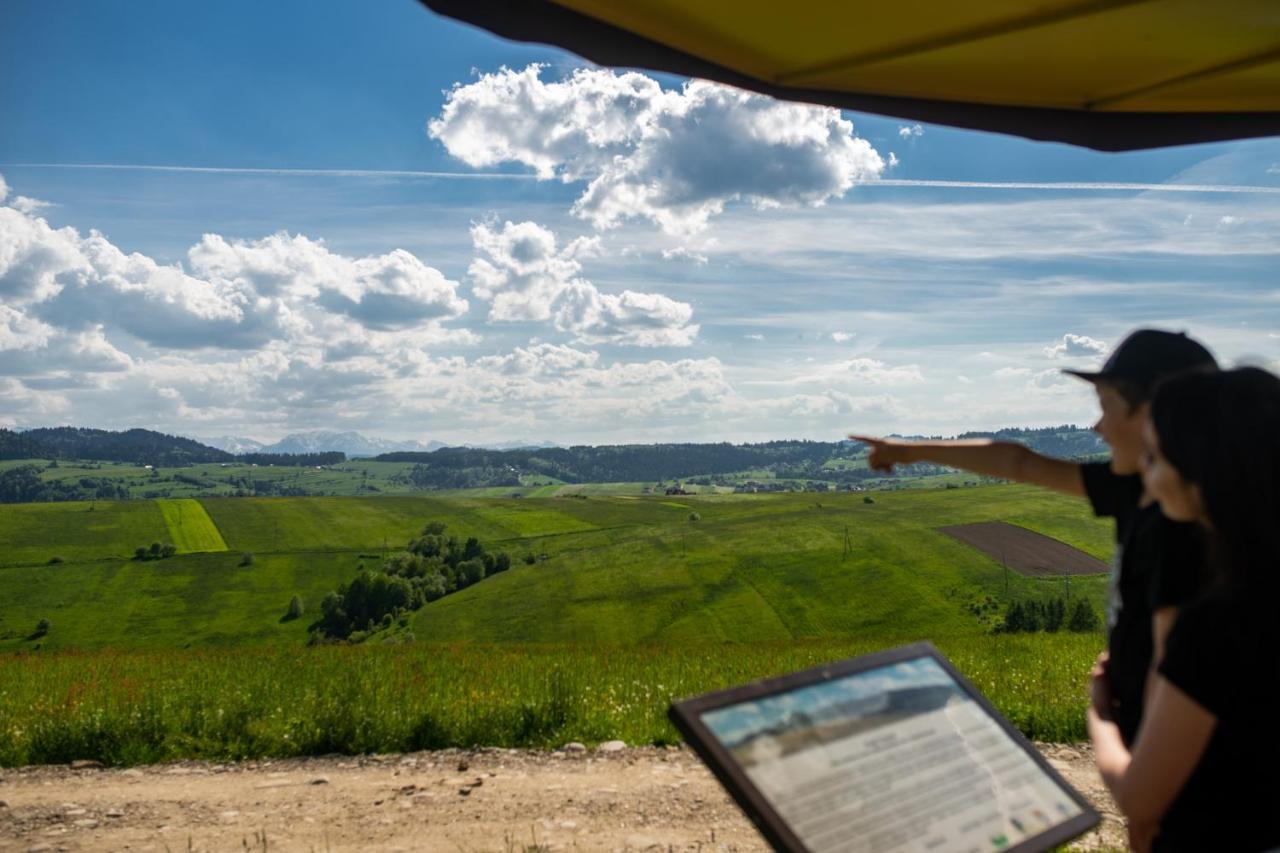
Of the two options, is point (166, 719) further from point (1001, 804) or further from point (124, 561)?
point (124, 561)

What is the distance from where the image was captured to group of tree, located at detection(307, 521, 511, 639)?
9888cm

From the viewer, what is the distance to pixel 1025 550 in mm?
95688

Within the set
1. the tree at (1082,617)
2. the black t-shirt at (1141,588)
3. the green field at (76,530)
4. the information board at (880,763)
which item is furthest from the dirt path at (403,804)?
the green field at (76,530)

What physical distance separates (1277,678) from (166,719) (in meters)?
8.95

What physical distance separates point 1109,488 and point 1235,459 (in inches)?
47.8

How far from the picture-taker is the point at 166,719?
28.1 ft

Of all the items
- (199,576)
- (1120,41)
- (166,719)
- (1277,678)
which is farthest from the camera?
(199,576)

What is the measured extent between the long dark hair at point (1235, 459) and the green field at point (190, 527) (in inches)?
5316

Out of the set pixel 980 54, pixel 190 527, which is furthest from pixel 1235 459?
pixel 190 527

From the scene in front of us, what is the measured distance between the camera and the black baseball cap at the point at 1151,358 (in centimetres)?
294

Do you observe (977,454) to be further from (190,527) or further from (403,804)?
(190,527)

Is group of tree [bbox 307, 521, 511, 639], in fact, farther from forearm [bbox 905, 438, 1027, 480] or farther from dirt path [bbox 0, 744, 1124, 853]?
forearm [bbox 905, 438, 1027, 480]

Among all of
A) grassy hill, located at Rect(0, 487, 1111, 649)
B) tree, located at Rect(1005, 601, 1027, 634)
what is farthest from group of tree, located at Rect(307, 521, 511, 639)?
tree, located at Rect(1005, 601, 1027, 634)

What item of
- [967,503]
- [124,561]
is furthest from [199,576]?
[967,503]
